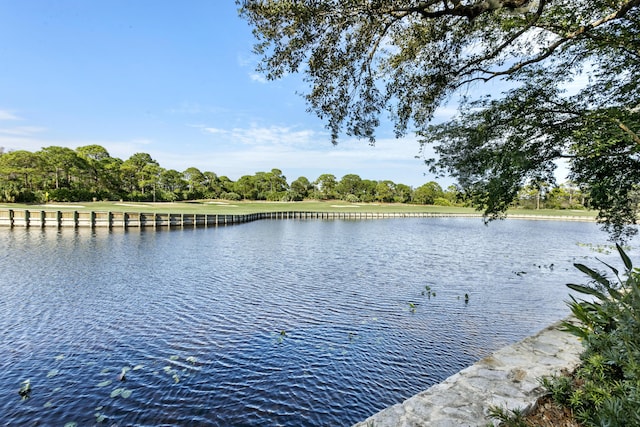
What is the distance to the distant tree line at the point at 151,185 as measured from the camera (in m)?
55.2

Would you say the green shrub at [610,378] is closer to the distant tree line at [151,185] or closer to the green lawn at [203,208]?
the distant tree line at [151,185]

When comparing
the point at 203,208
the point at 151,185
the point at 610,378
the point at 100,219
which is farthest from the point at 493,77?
the point at 151,185

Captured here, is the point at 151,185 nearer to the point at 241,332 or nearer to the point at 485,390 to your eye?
the point at 241,332

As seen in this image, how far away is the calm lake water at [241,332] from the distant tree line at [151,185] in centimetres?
435

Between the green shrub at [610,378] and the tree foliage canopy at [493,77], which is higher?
the tree foliage canopy at [493,77]

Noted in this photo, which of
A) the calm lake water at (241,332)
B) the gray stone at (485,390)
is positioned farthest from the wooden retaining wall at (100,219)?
the gray stone at (485,390)

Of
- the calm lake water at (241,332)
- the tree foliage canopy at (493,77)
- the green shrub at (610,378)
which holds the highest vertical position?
the tree foliage canopy at (493,77)

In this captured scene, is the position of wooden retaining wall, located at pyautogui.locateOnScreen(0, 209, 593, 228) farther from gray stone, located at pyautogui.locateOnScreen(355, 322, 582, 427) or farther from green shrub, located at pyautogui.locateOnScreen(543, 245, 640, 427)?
green shrub, located at pyautogui.locateOnScreen(543, 245, 640, 427)

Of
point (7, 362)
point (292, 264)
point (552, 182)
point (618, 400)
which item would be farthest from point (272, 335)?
point (292, 264)

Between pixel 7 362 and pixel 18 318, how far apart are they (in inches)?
111

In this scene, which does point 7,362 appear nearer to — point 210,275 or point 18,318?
point 18,318

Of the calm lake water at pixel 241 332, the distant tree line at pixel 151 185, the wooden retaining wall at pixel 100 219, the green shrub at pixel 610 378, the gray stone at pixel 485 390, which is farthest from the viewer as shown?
the distant tree line at pixel 151 185

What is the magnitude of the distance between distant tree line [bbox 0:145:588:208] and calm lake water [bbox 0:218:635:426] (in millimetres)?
4345

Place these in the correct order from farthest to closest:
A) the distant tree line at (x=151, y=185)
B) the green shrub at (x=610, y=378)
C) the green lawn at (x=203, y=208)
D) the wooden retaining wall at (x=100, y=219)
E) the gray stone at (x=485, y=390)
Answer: the distant tree line at (x=151, y=185), the green lawn at (x=203, y=208), the wooden retaining wall at (x=100, y=219), the gray stone at (x=485, y=390), the green shrub at (x=610, y=378)
